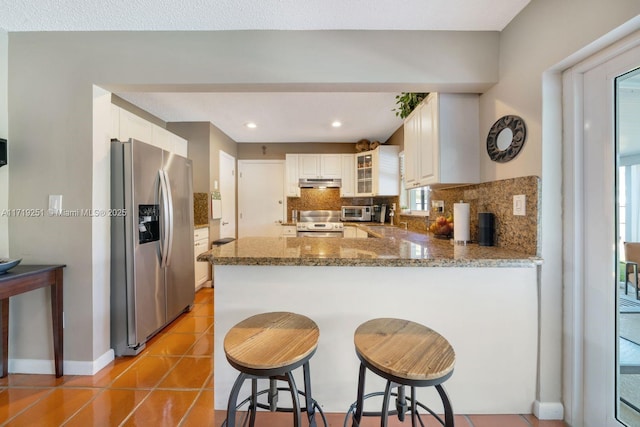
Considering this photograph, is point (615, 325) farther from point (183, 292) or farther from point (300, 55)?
point (183, 292)

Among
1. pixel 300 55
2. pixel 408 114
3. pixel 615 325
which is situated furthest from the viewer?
pixel 408 114

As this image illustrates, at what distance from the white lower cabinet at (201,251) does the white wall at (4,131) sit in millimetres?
1589

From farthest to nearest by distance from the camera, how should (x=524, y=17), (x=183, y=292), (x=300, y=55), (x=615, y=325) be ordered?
(x=183, y=292)
(x=300, y=55)
(x=524, y=17)
(x=615, y=325)

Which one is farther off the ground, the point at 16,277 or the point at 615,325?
the point at 16,277

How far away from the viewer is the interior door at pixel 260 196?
4.73 metres

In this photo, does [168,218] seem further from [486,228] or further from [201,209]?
[486,228]

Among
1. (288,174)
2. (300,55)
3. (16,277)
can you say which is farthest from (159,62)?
(288,174)

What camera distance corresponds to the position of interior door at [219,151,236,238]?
4.09 metres

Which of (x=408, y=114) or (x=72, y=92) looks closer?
(x=72, y=92)

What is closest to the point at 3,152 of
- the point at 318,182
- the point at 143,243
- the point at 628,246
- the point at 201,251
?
the point at 143,243

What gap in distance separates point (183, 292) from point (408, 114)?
9.52 feet

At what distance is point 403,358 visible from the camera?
2.97 ft

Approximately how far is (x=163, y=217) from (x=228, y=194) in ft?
6.74

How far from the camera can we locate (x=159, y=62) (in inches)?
67.6
